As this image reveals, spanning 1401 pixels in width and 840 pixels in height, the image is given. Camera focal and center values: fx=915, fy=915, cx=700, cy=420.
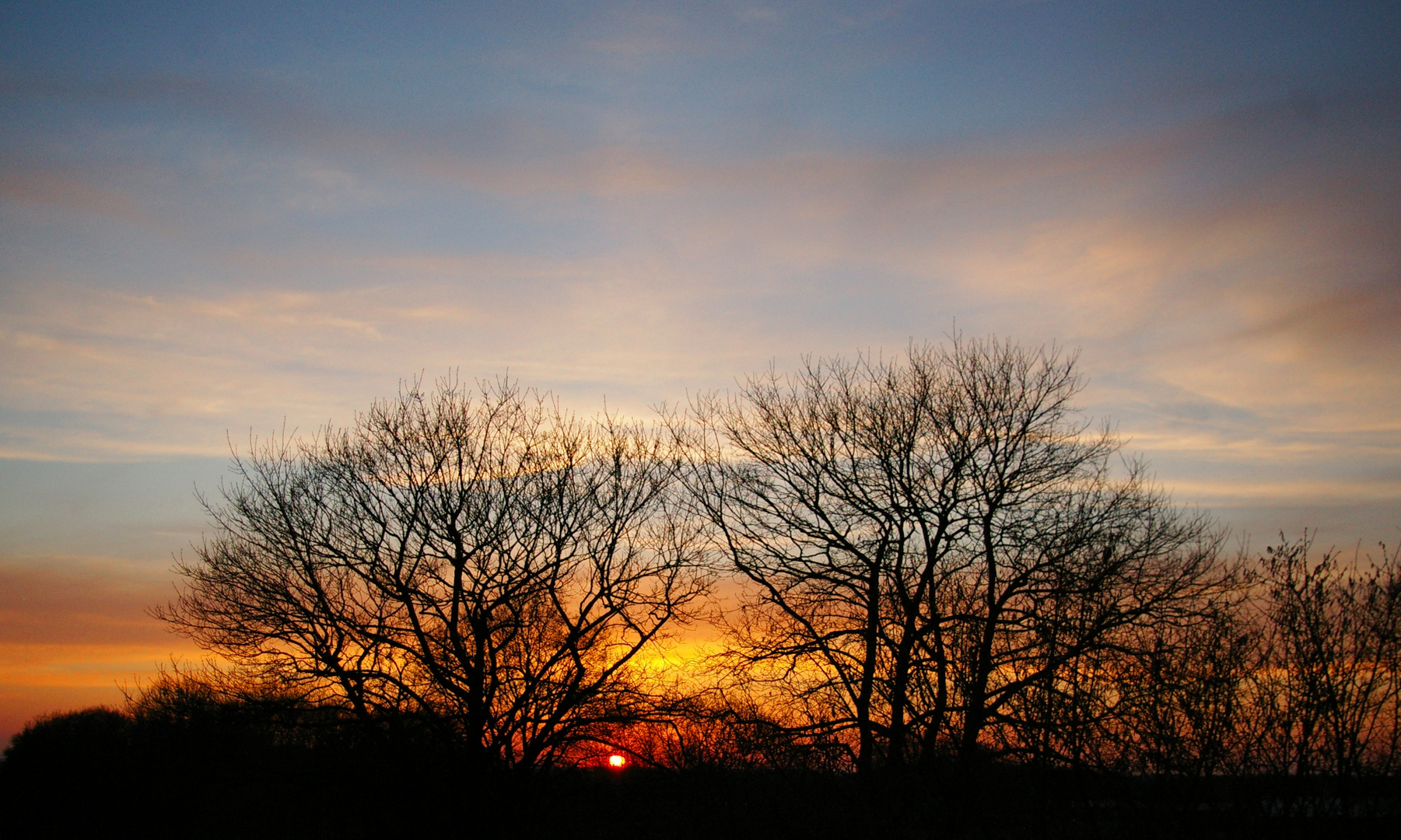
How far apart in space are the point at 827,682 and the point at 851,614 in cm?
174

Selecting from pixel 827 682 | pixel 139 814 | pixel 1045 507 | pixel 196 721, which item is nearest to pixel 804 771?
pixel 827 682

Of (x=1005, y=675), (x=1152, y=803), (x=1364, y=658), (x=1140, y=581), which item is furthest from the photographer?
(x=1140, y=581)

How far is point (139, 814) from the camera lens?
2945 cm

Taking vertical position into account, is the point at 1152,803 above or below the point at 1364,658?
below

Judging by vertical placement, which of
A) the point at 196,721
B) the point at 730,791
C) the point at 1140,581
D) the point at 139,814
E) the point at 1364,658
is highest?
the point at 1140,581

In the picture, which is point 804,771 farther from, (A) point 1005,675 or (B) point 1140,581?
(B) point 1140,581

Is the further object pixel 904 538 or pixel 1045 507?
A: pixel 904 538

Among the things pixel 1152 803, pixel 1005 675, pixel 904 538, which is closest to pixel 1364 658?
pixel 1152 803

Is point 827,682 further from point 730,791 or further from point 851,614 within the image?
point 730,791

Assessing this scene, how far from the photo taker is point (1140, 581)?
17672mm

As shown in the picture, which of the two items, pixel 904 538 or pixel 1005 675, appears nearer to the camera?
pixel 1005 675

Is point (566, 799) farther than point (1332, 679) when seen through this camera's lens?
Yes

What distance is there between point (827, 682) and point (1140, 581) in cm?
682

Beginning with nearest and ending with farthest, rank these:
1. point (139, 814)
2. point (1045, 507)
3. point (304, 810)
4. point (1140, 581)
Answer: point (1140, 581), point (1045, 507), point (304, 810), point (139, 814)
